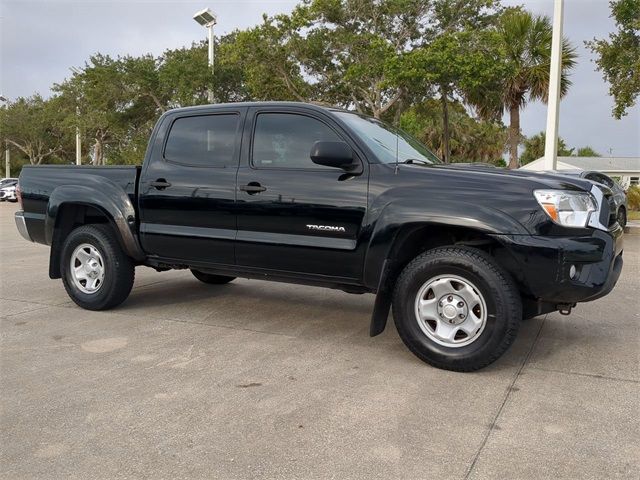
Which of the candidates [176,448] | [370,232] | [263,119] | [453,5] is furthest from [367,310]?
[453,5]

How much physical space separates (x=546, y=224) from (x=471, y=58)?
56.7 ft

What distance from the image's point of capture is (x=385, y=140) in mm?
4812

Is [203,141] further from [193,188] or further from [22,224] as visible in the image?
[22,224]

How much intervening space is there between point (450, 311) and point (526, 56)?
62.9 feet

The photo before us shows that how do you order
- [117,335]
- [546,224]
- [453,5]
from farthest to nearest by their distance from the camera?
[453,5] < [117,335] < [546,224]

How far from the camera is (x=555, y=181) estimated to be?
388 cm

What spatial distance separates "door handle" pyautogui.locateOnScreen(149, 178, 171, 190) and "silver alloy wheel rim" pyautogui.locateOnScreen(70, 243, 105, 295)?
3.28ft

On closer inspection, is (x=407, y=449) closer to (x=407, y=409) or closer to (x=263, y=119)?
(x=407, y=409)

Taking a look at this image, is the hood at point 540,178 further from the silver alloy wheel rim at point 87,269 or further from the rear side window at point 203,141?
the silver alloy wheel rim at point 87,269

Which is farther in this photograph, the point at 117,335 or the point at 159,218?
the point at 159,218

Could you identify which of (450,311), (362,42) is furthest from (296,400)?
(362,42)

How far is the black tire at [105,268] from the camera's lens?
5508mm

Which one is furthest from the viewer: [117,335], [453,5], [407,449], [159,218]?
[453,5]

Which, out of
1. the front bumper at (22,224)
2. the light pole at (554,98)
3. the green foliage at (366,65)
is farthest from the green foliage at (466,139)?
the front bumper at (22,224)
